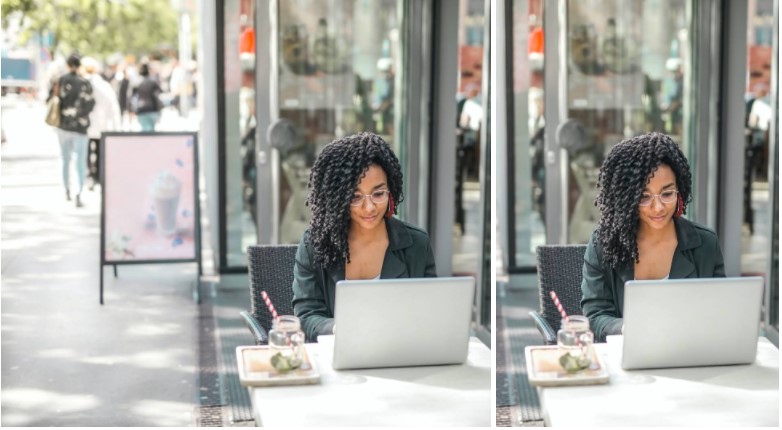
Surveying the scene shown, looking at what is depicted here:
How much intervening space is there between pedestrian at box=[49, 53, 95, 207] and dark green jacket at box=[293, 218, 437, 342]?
703 centimetres

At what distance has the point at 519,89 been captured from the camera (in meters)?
7.12

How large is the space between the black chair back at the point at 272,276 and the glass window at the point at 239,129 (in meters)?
3.26

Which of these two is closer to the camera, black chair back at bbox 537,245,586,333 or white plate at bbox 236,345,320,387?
white plate at bbox 236,345,320,387

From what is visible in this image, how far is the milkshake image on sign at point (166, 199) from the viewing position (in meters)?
6.88

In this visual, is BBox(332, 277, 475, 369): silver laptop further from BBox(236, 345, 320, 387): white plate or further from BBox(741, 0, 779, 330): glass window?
BBox(741, 0, 779, 330): glass window

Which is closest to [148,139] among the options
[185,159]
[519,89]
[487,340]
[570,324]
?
[185,159]

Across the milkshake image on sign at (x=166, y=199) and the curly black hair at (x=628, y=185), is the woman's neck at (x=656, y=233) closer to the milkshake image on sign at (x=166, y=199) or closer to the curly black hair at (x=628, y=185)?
the curly black hair at (x=628, y=185)

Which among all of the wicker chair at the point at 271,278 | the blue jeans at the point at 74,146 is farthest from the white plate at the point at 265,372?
the blue jeans at the point at 74,146

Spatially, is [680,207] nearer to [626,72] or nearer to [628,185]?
[628,185]

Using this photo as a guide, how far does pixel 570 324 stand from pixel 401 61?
4214mm

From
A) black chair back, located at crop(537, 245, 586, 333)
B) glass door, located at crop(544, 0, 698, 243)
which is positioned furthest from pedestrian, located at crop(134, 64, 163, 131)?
black chair back, located at crop(537, 245, 586, 333)

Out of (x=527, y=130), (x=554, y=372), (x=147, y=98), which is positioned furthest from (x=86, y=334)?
(x=147, y=98)

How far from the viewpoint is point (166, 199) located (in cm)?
690

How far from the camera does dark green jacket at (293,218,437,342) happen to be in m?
3.54
